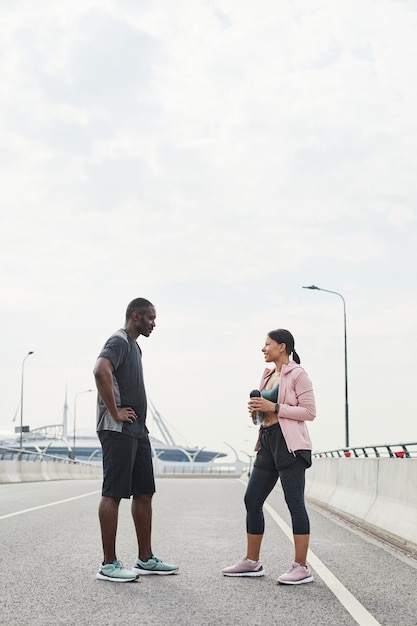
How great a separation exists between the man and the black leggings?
2.44 feet

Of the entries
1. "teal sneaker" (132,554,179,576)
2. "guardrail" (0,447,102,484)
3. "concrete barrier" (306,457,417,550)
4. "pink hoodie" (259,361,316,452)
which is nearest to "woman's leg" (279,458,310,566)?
"pink hoodie" (259,361,316,452)

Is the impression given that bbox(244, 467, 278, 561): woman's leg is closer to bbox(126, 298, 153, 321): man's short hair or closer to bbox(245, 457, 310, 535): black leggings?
bbox(245, 457, 310, 535): black leggings

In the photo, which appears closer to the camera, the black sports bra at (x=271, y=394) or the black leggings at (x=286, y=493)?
the black leggings at (x=286, y=493)

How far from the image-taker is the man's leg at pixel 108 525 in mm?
6277

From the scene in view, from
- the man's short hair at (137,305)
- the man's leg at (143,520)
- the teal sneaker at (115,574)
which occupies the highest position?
the man's short hair at (137,305)

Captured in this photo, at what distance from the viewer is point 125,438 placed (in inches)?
251

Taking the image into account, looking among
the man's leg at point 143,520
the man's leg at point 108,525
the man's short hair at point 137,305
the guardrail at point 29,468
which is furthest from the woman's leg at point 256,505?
the guardrail at point 29,468

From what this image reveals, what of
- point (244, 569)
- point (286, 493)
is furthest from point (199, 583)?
point (286, 493)

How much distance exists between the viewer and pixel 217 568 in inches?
280

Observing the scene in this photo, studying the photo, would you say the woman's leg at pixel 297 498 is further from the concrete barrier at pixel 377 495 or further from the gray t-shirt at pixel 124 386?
the concrete barrier at pixel 377 495

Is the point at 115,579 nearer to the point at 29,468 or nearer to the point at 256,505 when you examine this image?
the point at 256,505

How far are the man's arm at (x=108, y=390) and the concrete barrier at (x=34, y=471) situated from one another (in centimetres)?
2062

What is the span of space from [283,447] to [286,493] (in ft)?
1.16

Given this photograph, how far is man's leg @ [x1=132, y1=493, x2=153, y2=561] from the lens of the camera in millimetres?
6664
